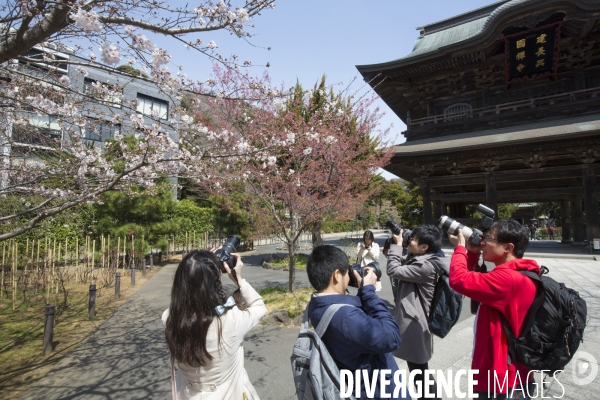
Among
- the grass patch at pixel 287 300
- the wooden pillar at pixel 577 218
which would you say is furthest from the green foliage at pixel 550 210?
the grass patch at pixel 287 300

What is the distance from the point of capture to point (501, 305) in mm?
1834

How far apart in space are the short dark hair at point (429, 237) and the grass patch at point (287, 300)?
3.22m

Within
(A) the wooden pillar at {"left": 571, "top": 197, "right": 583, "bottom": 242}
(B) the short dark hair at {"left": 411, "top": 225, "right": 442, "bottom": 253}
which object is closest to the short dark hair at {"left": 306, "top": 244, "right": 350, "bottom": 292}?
(B) the short dark hair at {"left": 411, "top": 225, "right": 442, "bottom": 253}

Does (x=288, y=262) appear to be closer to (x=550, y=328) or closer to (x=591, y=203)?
(x=591, y=203)

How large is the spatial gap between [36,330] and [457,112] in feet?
48.4

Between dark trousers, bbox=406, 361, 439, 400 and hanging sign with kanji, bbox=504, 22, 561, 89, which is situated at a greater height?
hanging sign with kanji, bbox=504, 22, 561, 89

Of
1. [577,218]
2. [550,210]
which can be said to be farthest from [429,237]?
[550,210]

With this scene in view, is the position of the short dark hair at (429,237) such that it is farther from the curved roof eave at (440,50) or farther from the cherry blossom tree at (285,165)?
the curved roof eave at (440,50)

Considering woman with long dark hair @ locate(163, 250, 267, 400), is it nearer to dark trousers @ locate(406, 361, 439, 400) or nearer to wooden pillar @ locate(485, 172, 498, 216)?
dark trousers @ locate(406, 361, 439, 400)

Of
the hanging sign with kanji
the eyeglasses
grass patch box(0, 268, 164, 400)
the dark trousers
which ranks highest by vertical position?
the hanging sign with kanji

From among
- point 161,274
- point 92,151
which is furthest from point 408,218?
point 92,151

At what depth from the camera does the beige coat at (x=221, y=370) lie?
169 cm

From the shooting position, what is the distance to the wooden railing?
10.7m

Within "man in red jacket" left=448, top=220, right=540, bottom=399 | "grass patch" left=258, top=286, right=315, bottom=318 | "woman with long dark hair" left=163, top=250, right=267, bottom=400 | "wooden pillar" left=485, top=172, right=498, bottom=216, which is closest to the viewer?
"woman with long dark hair" left=163, top=250, right=267, bottom=400
